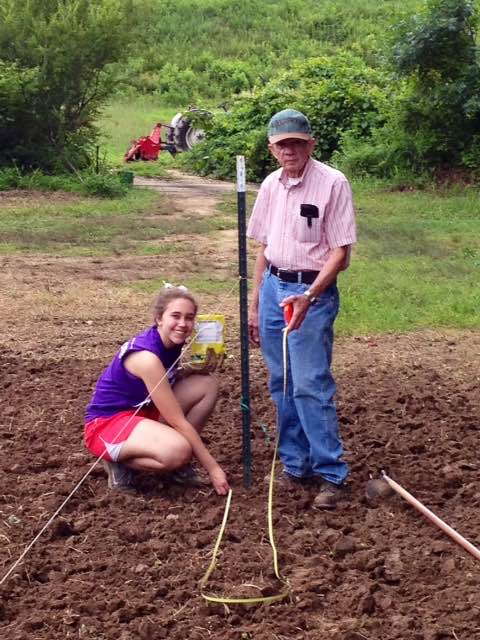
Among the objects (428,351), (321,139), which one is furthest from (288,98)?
(428,351)

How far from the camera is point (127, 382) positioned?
5148mm

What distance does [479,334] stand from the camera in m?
8.60

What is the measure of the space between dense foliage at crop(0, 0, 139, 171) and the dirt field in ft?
36.4

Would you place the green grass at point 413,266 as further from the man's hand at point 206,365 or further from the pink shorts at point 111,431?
the pink shorts at point 111,431

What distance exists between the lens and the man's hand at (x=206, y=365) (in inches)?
207

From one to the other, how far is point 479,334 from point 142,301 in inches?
119

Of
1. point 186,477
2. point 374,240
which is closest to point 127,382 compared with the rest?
point 186,477

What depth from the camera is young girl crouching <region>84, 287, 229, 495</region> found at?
16.3 feet

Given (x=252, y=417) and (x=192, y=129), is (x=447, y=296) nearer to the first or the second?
(x=252, y=417)

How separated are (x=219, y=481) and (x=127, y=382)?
25.4 inches

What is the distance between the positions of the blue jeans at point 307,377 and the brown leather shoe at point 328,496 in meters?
0.04

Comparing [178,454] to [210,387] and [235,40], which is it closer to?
[210,387]

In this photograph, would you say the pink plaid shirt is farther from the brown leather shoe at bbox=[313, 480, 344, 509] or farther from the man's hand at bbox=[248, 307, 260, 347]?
the brown leather shoe at bbox=[313, 480, 344, 509]

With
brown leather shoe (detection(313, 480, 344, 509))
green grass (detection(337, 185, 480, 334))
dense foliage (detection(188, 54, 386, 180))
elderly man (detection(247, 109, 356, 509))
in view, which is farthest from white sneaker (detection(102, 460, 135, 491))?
dense foliage (detection(188, 54, 386, 180))
